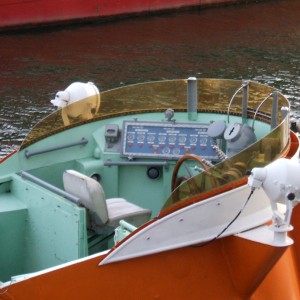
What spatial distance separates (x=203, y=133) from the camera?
7.14 m

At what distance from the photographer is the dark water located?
703 inches

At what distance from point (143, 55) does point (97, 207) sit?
1608 cm

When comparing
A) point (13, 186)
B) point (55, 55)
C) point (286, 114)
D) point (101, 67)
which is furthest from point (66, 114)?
point (55, 55)

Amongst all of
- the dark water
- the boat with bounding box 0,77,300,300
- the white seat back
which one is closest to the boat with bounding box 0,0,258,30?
the dark water

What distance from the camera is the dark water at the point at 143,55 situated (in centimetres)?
1785

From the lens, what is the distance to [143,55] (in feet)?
71.7

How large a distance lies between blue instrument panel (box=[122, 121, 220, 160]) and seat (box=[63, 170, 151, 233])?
0.81m

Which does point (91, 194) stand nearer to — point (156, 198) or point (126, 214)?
point (126, 214)

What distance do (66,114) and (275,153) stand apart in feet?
7.70

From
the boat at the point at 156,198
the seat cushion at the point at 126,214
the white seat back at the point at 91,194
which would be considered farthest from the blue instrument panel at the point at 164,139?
the white seat back at the point at 91,194

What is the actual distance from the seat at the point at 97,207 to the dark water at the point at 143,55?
793cm

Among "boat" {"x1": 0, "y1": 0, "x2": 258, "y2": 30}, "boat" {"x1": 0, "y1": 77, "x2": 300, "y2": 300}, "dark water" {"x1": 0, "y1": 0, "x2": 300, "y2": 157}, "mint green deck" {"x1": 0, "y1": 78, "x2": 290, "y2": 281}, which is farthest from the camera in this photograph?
"boat" {"x1": 0, "y1": 0, "x2": 258, "y2": 30}

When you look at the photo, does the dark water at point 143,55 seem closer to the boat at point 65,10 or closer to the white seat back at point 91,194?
the boat at point 65,10

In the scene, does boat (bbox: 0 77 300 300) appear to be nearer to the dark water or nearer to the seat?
the seat
